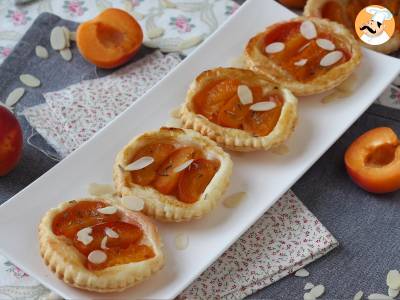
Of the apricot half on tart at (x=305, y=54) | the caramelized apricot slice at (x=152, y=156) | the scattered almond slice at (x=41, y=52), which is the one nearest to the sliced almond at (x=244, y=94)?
the apricot half on tart at (x=305, y=54)

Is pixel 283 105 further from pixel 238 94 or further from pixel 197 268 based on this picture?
pixel 197 268

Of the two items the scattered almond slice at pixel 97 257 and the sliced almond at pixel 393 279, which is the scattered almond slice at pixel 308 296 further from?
the scattered almond slice at pixel 97 257

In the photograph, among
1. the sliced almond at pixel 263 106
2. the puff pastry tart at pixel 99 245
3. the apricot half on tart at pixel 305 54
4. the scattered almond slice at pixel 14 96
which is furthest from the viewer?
the scattered almond slice at pixel 14 96

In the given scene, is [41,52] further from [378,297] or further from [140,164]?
[378,297]

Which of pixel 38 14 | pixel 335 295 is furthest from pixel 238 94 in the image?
pixel 38 14

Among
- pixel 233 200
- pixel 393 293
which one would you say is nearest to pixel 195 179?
pixel 233 200
